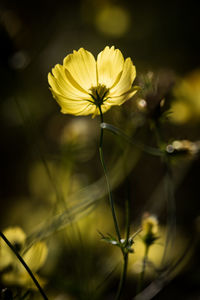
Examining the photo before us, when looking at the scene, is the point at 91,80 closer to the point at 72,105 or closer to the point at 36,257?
the point at 72,105

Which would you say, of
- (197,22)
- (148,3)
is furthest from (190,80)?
(148,3)

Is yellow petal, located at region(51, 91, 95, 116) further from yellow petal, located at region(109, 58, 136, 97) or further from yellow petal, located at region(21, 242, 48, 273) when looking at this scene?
yellow petal, located at region(21, 242, 48, 273)

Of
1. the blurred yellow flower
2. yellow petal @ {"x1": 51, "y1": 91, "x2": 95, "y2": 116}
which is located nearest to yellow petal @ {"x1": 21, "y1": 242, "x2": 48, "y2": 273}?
the blurred yellow flower

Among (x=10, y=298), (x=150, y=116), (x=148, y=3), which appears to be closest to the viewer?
(x=10, y=298)

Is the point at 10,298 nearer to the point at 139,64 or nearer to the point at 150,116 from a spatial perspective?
the point at 150,116

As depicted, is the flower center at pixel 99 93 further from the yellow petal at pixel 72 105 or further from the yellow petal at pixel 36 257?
the yellow petal at pixel 36 257
